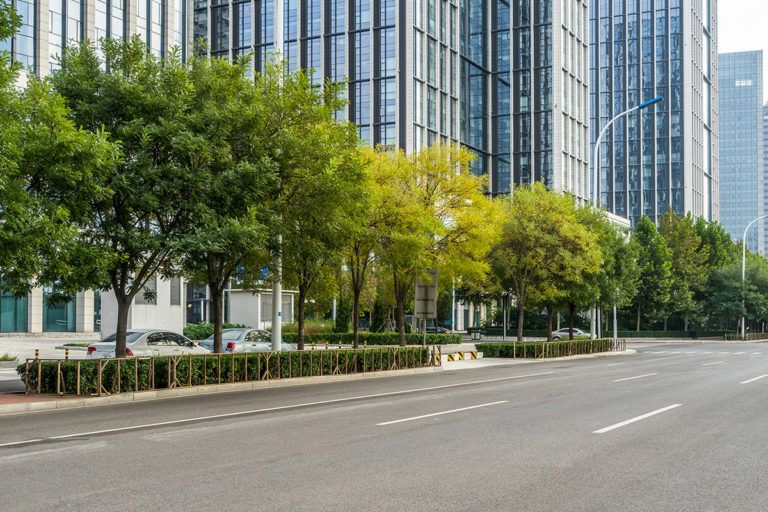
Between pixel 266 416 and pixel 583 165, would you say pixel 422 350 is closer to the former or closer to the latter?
pixel 266 416

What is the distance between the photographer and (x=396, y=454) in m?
10.1

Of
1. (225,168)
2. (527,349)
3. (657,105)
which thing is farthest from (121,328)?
(657,105)

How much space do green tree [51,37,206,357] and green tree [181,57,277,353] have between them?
0.28 meters

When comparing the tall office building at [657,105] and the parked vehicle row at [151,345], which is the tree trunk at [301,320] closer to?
the parked vehicle row at [151,345]

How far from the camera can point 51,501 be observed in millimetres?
7500

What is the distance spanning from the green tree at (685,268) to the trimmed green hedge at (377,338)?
42.2 m

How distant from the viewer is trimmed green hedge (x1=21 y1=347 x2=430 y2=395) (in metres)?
17.7

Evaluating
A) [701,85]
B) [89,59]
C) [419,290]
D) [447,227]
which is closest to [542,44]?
[701,85]

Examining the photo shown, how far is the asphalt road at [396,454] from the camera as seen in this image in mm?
7602

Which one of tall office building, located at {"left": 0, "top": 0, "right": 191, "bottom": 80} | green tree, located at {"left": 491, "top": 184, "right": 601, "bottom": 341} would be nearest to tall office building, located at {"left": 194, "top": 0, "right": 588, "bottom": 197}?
tall office building, located at {"left": 0, "top": 0, "right": 191, "bottom": 80}

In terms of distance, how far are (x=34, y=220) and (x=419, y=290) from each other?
15706 millimetres

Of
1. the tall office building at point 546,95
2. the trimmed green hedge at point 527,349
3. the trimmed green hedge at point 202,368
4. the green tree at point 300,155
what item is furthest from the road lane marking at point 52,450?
the tall office building at point 546,95

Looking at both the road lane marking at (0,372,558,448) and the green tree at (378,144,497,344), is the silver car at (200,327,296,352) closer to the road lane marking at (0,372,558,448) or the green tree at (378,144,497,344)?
the green tree at (378,144,497,344)

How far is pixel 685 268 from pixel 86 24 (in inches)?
2362
